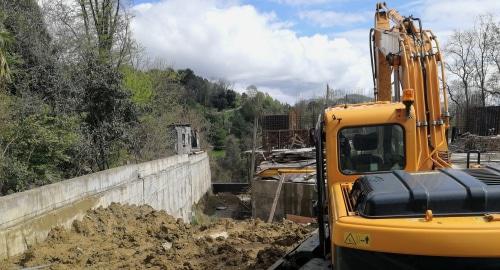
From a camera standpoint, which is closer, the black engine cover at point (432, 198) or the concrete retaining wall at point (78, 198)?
the black engine cover at point (432, 198)

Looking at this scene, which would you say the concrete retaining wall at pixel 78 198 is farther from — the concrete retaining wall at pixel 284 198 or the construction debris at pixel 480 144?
the construction debris at pixel 480 144

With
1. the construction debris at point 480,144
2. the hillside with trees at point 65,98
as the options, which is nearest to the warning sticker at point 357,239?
the hillside with trees at point 65,98

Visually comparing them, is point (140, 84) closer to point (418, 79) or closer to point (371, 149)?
point (418, 79)

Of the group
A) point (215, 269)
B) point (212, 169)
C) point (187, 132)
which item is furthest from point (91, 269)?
point (212, 169)

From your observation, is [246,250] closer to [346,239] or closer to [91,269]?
[91,269]

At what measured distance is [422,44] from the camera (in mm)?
8008

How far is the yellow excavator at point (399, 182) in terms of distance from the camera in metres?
3.76

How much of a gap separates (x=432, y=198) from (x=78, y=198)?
8551mm

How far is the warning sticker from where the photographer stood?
392 centimetres

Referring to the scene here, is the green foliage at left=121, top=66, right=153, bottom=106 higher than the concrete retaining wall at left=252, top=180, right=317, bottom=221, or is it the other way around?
the green foliage at left=121, top=66, right=153, bottom=106

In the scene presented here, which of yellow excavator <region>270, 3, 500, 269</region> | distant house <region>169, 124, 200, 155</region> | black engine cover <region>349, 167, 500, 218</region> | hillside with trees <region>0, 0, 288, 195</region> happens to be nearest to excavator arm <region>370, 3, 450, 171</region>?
yellow excavator <region>270, 3, 500, 269</region>

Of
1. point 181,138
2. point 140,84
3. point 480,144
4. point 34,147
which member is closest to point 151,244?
point 34,147

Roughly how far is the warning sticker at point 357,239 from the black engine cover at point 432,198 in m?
0.24

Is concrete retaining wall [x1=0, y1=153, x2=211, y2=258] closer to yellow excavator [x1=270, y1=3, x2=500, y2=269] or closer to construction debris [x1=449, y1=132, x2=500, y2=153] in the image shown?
yellow excavator [x1=270, y1=3, x2=500, y2=269]
